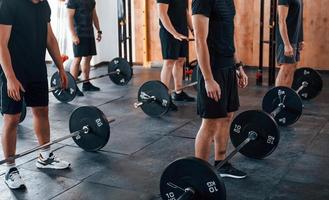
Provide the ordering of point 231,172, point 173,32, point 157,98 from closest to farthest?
point 231,172
point 173,32
point 157,98

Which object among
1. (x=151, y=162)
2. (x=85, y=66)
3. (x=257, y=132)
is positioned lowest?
(x=151, y=162)

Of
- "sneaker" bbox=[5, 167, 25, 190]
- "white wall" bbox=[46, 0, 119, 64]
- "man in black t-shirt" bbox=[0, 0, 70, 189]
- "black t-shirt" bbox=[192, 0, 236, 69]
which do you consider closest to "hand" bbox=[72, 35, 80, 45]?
"white wall" bbox=[46, 0, 119, 64]

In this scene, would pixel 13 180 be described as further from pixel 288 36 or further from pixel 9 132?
pixel 288 36

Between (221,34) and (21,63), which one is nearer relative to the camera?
(221,34)

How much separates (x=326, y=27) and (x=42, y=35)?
13.0 ft

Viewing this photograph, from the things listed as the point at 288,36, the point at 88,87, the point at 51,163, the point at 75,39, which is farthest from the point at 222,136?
the point at 88,87

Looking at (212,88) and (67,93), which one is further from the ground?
(212,88)

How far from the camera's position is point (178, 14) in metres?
3.68

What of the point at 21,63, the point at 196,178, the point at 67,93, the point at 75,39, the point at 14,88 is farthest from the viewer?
the point at 75,39

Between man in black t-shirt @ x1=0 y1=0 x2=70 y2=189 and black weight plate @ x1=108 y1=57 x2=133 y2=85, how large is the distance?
244 centimetres

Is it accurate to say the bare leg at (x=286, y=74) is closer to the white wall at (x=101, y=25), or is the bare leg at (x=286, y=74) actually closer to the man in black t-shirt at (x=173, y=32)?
the man in black t-shirt at (x=173, y=32)

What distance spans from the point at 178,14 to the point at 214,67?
174cm

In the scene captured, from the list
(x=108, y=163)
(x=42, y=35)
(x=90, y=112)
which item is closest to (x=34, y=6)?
(x=42, y=35)

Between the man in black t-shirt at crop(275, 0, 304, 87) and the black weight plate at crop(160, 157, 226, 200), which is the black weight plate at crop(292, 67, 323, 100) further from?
the black weight plate at crop(160, 157, 226, 200)
